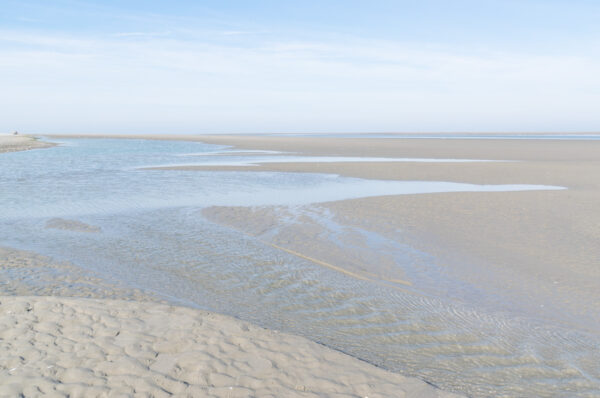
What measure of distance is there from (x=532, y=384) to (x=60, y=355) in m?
5.21

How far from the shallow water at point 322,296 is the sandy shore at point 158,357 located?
0.56 metres

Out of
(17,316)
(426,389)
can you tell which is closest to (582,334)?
(426,389)

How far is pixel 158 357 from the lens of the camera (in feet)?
16.5

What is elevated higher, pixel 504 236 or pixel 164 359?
pixel 504 236

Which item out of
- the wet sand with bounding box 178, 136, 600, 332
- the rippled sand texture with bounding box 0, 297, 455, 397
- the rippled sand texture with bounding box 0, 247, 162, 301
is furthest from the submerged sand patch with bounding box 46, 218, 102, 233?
the rippled sand texture with bounding box 0, 297, 455, 397

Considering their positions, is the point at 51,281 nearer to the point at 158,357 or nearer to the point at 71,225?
the point at 158,357

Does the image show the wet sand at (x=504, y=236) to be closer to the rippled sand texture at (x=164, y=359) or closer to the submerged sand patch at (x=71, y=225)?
the submerged sand patch at (x=71, y=225)

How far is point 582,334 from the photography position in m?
6.30

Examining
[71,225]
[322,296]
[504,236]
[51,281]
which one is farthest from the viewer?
[71,225]

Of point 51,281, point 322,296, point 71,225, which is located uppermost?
point 71,225

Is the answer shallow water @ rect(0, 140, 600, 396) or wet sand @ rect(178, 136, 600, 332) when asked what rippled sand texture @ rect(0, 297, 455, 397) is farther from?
wet sand @ rect(178, 136, 600, 332)

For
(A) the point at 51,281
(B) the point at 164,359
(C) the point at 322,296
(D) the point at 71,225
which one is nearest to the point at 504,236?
(C) the point at 322,296

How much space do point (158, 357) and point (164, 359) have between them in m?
0.09

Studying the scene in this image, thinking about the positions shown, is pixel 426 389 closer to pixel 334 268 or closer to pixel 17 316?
pixel 334 268
